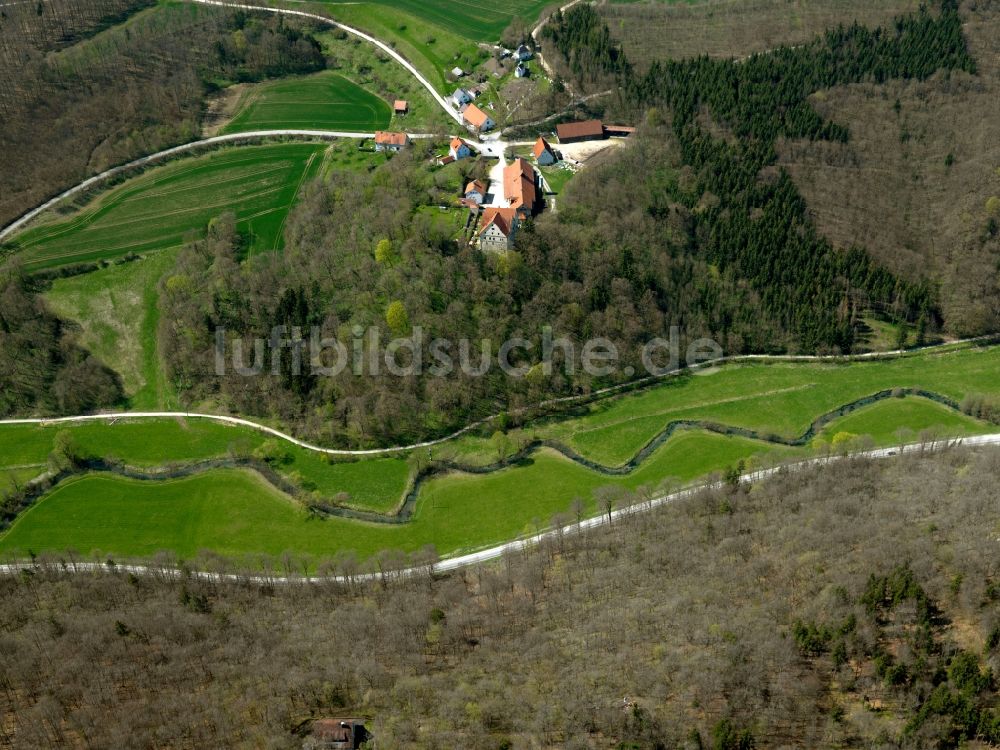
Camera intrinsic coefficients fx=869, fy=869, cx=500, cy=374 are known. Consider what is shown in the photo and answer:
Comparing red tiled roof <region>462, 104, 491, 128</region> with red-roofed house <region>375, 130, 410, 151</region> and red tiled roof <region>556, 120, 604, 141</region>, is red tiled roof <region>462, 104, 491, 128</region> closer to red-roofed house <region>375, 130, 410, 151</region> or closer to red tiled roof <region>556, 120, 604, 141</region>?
red-roofed house <region>375, 130, 410, 151</region>

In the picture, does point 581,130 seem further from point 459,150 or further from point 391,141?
point 391,141

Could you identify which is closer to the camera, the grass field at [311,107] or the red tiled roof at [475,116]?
the red tiled roof at [475,116]

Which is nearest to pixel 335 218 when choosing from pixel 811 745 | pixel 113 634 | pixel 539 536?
pixel 539 536

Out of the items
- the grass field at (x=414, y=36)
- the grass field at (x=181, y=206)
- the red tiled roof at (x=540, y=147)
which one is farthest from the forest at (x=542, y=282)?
the grass field at (x=414, y=36)

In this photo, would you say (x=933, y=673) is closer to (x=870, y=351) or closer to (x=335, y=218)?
(x=870, y=351)

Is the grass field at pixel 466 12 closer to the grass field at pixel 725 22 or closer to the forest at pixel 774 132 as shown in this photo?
the forest at pixel 774 132

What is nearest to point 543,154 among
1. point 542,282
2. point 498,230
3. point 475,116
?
point 475,116

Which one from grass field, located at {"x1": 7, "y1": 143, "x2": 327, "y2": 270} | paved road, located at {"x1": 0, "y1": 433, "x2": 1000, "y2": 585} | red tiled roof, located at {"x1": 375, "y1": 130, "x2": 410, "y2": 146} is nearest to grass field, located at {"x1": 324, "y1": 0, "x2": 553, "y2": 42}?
red tiled roof, located at {"x1": 375, "y1": 130, "x2": 410, "y2": 146}
